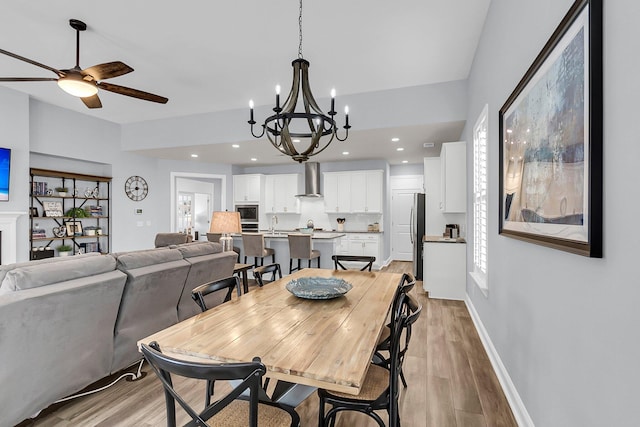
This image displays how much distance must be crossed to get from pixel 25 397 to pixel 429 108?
4.74 metres

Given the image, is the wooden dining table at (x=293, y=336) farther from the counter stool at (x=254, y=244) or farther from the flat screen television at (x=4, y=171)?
the flat screen television at (x=4, y=171)

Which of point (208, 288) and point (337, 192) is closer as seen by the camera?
point (208, 288)

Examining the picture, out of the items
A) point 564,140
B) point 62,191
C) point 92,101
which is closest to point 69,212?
point 62,191

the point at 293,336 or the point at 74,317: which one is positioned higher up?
the point at 293,336

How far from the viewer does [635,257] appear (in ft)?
2.89

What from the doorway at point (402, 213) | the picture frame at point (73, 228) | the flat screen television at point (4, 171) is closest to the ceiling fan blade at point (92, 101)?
the flat screen television at point (4, 171)

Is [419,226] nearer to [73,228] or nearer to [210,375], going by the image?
[210,375]

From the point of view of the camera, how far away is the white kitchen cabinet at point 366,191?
24.0 feet

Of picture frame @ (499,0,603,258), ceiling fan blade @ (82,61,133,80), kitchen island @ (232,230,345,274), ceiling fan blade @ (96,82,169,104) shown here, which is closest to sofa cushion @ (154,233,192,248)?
kitchen island @ (232,230,345,274)

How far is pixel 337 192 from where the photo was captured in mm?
7660

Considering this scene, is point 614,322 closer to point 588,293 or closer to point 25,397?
point 588,293

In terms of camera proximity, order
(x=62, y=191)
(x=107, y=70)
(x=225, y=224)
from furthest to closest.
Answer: (x=62, y=191) < (x=225, y=224) < (x=107, y=70)

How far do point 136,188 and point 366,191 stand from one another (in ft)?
16.1

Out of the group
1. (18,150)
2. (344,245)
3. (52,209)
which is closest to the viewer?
(18,150)
